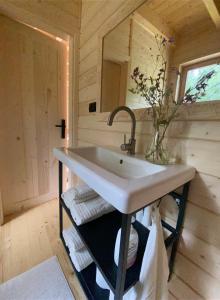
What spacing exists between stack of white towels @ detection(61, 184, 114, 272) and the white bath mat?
0.17 m

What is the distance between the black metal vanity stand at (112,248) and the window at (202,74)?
39 cm

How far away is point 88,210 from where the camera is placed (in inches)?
34.2

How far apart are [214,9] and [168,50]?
0.69ft

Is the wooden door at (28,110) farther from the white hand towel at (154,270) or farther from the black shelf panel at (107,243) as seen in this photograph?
the white hand towel at (154,270)

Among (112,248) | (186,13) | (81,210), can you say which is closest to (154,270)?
(112,248)

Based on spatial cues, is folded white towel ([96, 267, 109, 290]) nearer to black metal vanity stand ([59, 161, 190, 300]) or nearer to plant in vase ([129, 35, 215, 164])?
black metal vanity stand ([59, 161, 190, 300])

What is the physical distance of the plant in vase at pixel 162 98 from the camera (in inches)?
26.0

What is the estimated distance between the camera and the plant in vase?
66 centimetres

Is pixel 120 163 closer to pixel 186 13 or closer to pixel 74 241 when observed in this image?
pixel 74 241

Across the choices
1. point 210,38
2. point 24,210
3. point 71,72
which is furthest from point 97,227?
point 71,72

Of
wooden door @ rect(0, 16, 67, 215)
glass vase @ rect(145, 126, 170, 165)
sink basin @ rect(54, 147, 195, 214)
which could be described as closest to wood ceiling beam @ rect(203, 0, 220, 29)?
glass vase @ rect(145, 126, 170, 165)

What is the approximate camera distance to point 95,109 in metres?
1.32

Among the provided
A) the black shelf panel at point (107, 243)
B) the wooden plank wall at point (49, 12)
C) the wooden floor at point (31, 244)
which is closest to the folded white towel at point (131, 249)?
the black shelf panel at point (107, 243)

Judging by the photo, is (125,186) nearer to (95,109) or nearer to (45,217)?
(95,109)
